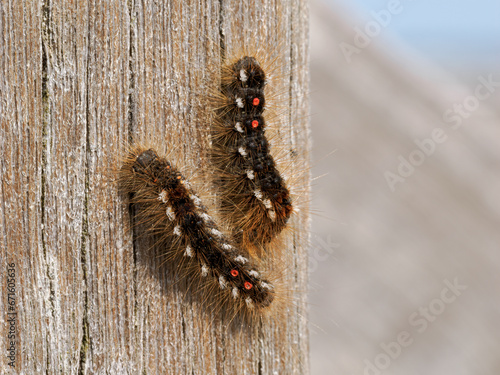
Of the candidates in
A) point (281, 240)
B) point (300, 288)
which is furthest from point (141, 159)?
point (300, 288)

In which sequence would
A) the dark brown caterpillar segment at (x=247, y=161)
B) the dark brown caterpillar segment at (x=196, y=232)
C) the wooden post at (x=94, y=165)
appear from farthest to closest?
the dark brown caterpillar segment at (x=247, y=161) < the dark brown caterpillar segment at (x=196, y=232) < the wooden post at (x=94, y=165)

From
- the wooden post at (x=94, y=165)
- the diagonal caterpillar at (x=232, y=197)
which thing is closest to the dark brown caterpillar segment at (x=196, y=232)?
the diagonal caterpillar at (x=232, y=197)

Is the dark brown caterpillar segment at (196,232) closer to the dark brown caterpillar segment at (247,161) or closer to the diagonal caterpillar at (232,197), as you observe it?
the diagonal caterpillar at (232,197)

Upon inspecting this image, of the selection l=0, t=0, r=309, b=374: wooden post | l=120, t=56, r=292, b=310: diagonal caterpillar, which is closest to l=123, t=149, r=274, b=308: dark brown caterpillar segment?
l=120, t=56, r=292, b=310: diagonal caterpillar

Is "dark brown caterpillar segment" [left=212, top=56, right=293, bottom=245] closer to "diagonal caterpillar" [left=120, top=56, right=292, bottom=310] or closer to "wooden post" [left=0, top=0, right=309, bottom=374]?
"diagonal caterpillar" [left=120, top=56, right=292, bottom=310]

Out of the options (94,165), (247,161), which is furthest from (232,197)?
(94,165)
